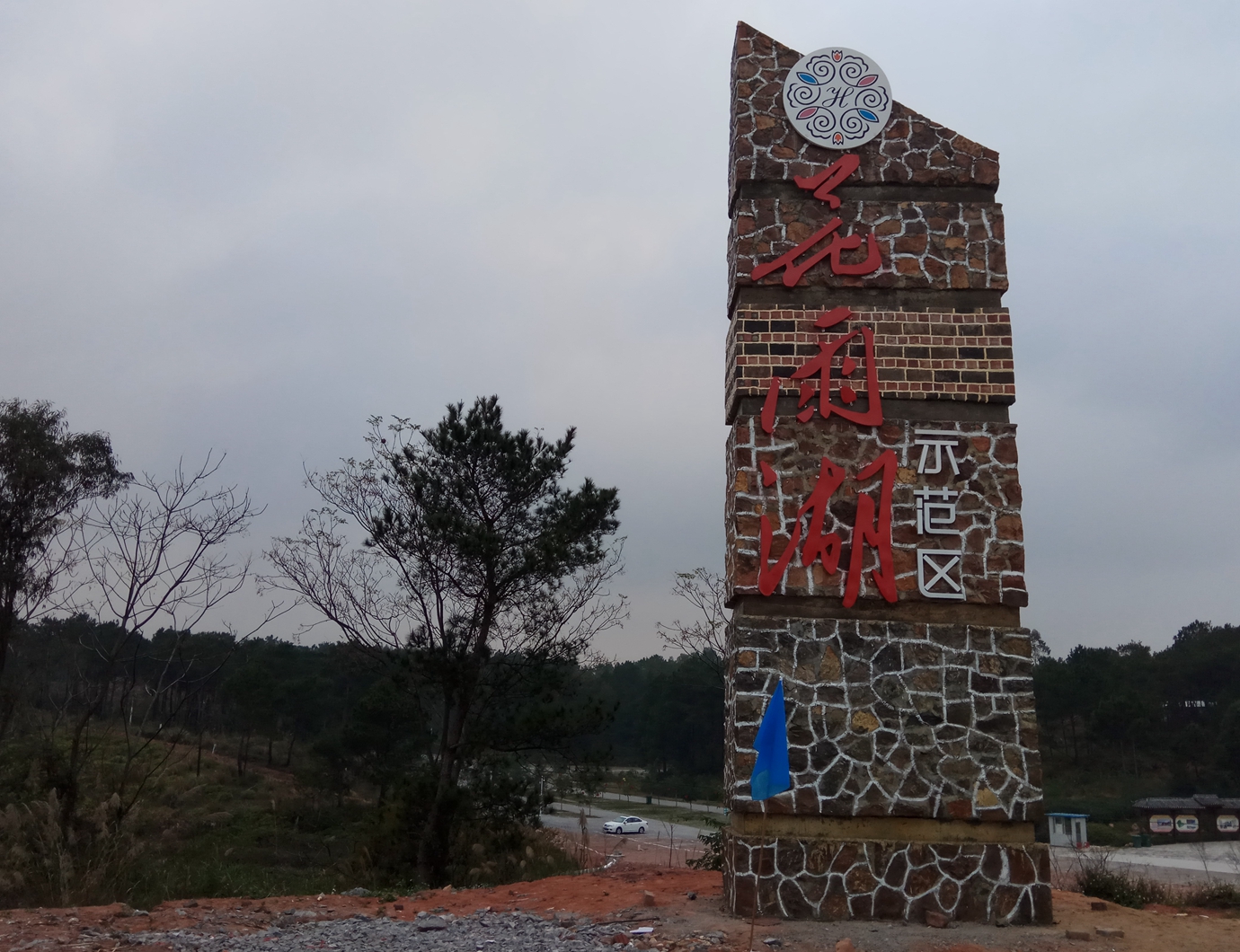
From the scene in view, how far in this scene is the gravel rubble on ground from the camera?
651cm

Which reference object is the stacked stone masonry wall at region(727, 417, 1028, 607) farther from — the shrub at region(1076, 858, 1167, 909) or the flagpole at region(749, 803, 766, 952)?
the shrub at region(1076, 858, 1167, 909)

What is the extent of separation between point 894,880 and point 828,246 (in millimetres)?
5060

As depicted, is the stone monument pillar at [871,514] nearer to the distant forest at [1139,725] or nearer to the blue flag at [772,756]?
the blue flag at [772,756]

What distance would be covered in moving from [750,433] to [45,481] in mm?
19224

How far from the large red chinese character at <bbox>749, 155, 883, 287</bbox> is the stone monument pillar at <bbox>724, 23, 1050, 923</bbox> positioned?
0.02 metres

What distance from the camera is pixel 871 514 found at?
7.82m

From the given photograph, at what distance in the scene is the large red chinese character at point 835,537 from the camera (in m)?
7.70

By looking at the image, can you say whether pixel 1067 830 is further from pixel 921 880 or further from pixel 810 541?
pixel 810 541

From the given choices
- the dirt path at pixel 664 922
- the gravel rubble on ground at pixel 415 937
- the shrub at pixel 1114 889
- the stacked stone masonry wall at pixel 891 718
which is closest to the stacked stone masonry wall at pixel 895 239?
the stacked stone masonry wall at pixel 891 718

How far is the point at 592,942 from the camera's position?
6656 mm

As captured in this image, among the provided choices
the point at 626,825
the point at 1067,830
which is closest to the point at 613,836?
the point at 626,825

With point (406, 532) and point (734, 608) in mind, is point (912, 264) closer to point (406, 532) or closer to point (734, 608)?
point (734, 608)

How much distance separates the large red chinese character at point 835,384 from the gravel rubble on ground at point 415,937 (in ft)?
13.4

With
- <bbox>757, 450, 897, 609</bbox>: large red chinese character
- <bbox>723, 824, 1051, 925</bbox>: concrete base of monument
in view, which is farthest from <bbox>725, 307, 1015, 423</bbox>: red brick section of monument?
<bbox>723, 824, 1051, 925</bbox>: concrete base of monument
